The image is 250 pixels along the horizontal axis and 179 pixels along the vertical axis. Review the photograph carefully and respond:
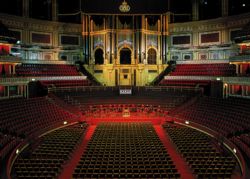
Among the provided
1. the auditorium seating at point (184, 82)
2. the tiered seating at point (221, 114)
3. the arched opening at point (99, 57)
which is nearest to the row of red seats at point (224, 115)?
the tiered seating at point (221, 114)

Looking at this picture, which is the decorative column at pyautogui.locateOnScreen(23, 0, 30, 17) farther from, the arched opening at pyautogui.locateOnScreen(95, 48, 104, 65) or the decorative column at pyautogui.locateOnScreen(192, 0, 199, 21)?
the decorative column at pyautogui.locateOnScreen(192, 0, 199, 21)

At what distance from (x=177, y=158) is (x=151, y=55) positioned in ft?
92.8

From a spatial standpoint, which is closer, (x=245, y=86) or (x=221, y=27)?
(x=245, y=86)

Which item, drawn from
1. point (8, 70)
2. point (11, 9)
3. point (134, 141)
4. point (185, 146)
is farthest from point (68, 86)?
point (185, 146)

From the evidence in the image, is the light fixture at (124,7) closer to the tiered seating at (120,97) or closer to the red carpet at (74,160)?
the tiered seating at (120,97)

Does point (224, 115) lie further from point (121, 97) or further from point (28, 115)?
point (28, 115)

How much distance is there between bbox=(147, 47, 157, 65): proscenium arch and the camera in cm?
4847

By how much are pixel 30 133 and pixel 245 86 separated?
21845 millimetres

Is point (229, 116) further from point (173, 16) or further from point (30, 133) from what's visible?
point (173, 16)

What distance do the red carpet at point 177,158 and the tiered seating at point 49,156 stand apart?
6835 mm

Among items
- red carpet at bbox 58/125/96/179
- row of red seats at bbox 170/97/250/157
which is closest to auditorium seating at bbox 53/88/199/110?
row of red seats at bbox 170/97/250/157

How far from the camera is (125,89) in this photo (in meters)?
43.3

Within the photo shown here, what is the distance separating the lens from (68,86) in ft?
141

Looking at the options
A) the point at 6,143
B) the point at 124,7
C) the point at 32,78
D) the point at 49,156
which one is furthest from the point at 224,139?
the point at 124,7
